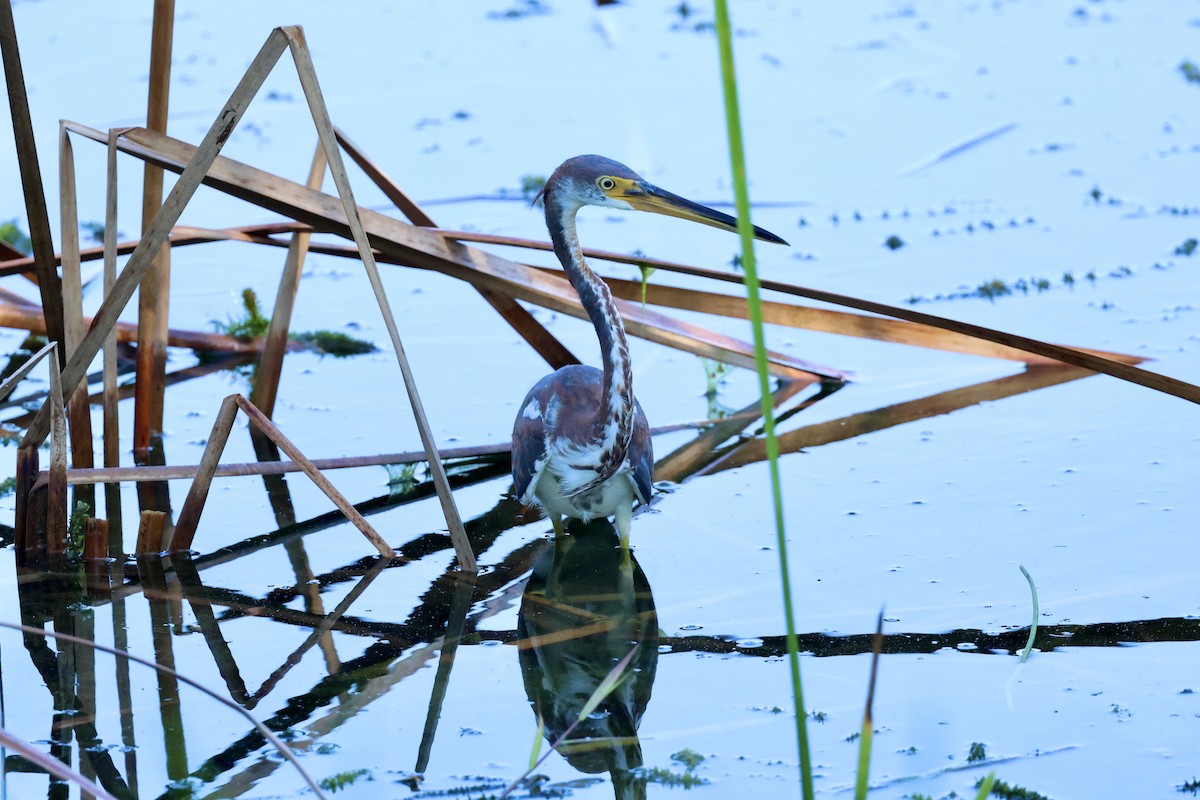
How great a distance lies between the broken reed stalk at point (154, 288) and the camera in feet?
14.3

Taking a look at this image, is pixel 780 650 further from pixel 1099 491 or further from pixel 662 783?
pixel 1099 491

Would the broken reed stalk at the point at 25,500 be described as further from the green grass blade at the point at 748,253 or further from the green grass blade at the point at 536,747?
the green grass blade at the point at 748,253


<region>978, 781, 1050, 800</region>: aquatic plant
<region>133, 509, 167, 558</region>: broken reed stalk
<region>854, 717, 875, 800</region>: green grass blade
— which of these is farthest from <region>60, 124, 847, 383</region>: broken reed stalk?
<region>854, 717, 875, 800</region>: green grass blade

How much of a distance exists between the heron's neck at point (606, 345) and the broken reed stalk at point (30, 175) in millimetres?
1598

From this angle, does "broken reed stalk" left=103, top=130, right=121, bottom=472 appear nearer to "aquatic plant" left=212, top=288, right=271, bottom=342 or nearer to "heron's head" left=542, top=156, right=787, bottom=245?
"heron's head" left=542, top=156, right=787, bottom=245

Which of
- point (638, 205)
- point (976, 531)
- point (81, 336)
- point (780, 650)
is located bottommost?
point (780, 650)

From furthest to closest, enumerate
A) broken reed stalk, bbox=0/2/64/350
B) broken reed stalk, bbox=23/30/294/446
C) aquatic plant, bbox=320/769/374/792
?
broken reed stalk, bbox=0/2/64/350, broken reed stalk, bbox=23/30/294/446, aquatic plant, bbox=320/769/374/792

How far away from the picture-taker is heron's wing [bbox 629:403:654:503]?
4.42 m

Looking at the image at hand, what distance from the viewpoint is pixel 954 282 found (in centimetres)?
683

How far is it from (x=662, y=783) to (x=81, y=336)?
8.07 feet

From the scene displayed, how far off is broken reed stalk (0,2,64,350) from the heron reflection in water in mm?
1718

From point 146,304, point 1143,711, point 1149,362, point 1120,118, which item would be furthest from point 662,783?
point 1120,118

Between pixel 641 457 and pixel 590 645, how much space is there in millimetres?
805

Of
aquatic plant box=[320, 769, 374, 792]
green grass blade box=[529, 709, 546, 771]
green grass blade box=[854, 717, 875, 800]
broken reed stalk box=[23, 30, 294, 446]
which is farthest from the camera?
broken reed stalk box=[23, 30, 294, 446]
